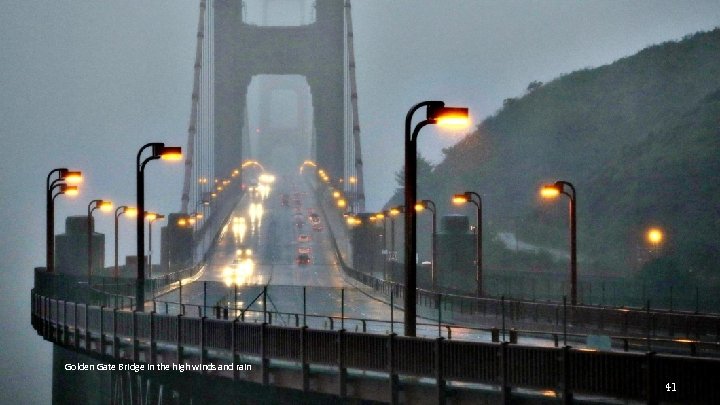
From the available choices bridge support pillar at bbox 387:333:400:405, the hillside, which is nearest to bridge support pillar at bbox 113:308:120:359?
bridge support pillar at bbox 387:333:400:405

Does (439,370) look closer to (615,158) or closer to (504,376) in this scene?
(504,376)

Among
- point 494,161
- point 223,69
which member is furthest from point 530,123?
point 223,69

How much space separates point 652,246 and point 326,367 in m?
64.7

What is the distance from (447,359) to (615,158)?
110 meters

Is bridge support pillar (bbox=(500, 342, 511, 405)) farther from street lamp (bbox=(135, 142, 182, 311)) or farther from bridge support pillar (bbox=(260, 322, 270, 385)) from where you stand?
street lamp (bbox=(135, 142, 182, 311))

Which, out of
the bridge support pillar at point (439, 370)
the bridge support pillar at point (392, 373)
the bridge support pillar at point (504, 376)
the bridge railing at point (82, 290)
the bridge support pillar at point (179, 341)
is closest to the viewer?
the bridge support pillar at point (504, 376)

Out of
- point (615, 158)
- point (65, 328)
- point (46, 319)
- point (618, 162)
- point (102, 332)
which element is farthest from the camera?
point (615, 158)

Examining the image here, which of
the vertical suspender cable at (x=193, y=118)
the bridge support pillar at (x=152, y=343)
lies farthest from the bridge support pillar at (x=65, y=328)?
the vertical suspender cable at (x=193, y=118)

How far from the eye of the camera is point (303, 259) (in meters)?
123

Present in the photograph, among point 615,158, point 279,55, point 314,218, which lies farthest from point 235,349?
point 314,218

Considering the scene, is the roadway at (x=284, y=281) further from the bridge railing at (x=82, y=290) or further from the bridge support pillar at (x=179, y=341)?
the bridge support pillar at (x=179, y=341)

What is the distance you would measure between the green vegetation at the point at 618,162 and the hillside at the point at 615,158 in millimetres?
177

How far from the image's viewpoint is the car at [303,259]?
12174 cm

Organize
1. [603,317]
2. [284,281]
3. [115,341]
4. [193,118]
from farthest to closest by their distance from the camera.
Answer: [193,118], [284,281], [603,317], [115,341]
